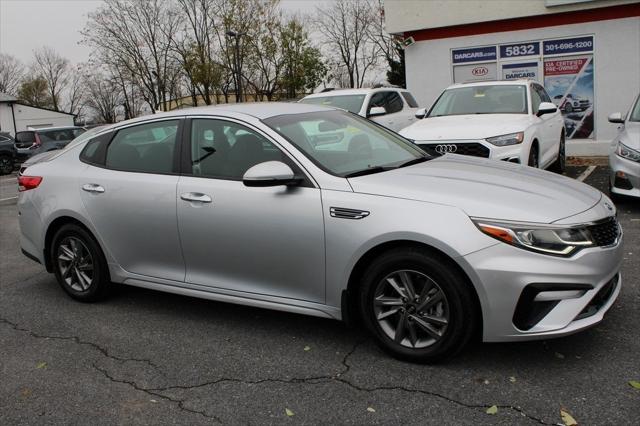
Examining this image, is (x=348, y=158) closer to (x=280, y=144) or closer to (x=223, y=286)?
(x=280, y=144)

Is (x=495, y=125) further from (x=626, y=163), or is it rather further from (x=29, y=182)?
(x=29, y=182)

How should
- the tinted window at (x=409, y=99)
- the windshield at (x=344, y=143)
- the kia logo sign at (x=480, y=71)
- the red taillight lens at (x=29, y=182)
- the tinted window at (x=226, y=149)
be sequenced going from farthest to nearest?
the kia logo sign at (x=480, y=71) → the tinted window at (x=409, y=99) → the red taillight lens at (x=29, y=182) → the tinted window at (x=226, y=149) → the windshield at (x=344, y=143)

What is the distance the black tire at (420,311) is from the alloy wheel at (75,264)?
252cm

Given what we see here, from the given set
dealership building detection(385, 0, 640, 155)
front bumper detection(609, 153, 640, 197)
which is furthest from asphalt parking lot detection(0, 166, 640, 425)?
dealership building detection(385, 0, 640, 155)

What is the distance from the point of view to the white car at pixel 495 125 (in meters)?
8.10

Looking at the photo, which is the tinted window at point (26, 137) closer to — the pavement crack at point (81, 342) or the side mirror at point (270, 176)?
the pavement crack at point (81, 342)

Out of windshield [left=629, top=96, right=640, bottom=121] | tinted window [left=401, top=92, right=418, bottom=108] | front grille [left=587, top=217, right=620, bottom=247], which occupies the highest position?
tinted window [left=401, top=92, right=418, bottom=108]

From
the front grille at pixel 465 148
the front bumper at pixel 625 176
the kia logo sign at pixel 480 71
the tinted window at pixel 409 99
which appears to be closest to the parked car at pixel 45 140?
the tinted window at pixel 409 99

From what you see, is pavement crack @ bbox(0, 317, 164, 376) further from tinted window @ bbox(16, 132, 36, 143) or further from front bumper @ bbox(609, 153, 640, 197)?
tinted window @ bbox(16, 132, 36, 143)

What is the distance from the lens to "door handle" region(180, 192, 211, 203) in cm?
437

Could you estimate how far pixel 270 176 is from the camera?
3.94 meters

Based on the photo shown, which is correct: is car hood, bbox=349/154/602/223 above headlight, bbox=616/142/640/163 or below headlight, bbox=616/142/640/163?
above

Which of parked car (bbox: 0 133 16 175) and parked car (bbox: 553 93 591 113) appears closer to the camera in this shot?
parked car (bbox: 553 93 591 113)

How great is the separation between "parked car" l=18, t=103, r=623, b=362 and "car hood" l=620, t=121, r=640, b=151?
12.4 ft
